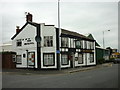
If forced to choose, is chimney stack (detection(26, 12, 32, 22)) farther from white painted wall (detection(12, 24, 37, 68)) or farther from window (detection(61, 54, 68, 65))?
window (detection(61, 54, 68, 65))

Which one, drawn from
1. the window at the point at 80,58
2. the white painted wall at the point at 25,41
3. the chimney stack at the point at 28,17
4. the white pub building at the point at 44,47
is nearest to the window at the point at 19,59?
the white pub building at the point at 44,47

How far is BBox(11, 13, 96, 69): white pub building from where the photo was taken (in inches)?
1057

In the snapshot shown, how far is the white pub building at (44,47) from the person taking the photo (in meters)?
26.8

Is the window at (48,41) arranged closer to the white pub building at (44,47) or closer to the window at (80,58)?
the white pub building at (44,47)

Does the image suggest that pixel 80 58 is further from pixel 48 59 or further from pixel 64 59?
pixel 48 59

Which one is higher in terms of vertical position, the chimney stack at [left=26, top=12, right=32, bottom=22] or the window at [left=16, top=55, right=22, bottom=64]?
the chimney stack at [left=26, top=12, right=32, bottom=22]

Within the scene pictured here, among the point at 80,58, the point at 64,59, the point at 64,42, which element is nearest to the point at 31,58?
the point at 64,59

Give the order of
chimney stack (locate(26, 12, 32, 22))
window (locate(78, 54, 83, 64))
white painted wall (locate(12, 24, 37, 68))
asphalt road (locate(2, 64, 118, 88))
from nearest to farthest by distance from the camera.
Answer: asphalt road (locate(2, 64, 118, 88)) → white painted wall (locate(12, 24, 37, 68)) → chimney stack (locate(26, 12, 32, 22)) → window (locate(78, 54, 83, 64))

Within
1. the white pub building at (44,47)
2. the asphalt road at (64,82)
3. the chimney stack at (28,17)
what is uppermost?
the chimney stack at (28,17)

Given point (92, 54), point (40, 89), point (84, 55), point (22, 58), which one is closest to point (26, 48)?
point (22, 58)

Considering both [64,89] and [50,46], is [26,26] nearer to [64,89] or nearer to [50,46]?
[50,46]

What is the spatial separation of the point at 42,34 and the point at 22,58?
5.65 meters

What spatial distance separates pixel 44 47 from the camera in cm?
2694

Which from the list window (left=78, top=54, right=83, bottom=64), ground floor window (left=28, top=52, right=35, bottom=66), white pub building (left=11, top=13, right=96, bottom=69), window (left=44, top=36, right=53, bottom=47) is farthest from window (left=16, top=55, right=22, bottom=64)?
window (left=78, top=54, right=83, bottom=64)
